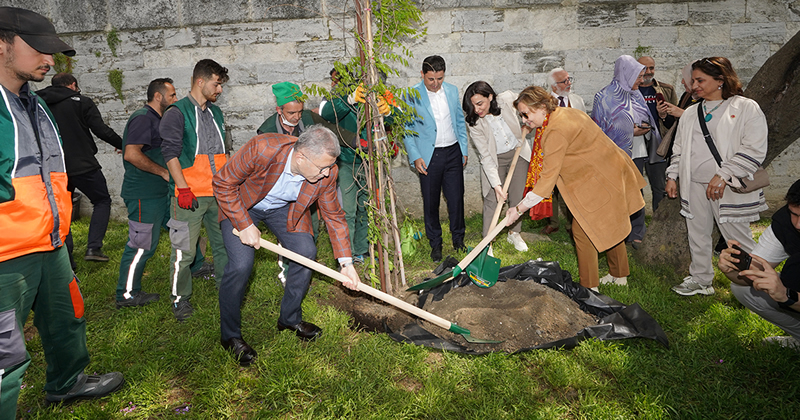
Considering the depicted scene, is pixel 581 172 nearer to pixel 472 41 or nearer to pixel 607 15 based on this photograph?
pixel 472 41

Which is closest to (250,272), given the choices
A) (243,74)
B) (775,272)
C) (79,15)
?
(775,272)

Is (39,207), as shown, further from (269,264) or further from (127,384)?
(269,264)

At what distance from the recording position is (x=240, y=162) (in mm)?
2994

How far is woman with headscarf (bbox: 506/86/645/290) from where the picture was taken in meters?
3.73

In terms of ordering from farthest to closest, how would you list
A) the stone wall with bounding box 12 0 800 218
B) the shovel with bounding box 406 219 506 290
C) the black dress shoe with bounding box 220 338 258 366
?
the stone wall with bounding box 12 0 800 218 < the shovel with bounding box 406 219 506 290 < the black dress shoe with bounding box 220 338 258 366

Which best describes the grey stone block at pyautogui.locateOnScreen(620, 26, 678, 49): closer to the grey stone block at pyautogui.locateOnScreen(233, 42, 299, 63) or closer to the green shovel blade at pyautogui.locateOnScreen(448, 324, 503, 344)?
the grey stone block at pyautogui.locateOnScreen(233, 42, 299, 63)

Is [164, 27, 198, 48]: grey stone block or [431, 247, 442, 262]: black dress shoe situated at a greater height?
[164, 27, 198, 48]: grey stone block

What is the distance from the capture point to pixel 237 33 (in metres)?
6.40

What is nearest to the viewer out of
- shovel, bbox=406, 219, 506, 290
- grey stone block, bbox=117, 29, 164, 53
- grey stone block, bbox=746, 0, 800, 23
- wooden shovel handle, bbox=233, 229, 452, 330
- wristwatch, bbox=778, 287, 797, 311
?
wristwatch, bbox=778, 287, 797, 311

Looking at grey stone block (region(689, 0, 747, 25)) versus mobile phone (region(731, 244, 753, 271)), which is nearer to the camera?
mobile phone (region(731, 244, 753, 271))

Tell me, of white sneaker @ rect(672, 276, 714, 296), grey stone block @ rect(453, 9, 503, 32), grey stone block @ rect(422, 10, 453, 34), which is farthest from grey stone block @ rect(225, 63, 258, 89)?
white sneaker @ rect(672, 276, 714, 296)

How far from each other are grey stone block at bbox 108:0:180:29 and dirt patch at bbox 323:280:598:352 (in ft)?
15.6

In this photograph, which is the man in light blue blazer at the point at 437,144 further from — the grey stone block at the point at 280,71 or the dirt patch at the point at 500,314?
the grey stone block at the point at 280,71

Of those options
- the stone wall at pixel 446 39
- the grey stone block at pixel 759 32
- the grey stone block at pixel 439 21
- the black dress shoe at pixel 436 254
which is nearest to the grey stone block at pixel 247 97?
the stone wall at pixel 446 39
